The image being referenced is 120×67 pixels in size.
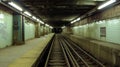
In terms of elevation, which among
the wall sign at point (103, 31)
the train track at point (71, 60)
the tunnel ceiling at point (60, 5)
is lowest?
the train track at point (71, 60)

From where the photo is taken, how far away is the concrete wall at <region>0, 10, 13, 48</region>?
12547mm

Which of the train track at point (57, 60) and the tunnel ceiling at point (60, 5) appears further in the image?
the tunnel ceiling at point (60, 5)

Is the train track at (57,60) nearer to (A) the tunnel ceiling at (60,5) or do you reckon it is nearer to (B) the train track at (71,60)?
(B) the train track at (71,60)

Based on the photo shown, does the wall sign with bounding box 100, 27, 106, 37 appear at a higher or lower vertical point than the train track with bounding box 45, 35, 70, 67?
higher

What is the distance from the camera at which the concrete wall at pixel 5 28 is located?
12547 mm

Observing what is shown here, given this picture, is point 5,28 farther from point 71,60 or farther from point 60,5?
point 71,60

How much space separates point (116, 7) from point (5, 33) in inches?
318

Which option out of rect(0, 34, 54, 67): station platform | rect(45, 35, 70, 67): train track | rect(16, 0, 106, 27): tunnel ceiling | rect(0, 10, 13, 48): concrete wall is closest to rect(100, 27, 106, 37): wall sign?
rect(16, 0, 106, 27): tunnel ceiling

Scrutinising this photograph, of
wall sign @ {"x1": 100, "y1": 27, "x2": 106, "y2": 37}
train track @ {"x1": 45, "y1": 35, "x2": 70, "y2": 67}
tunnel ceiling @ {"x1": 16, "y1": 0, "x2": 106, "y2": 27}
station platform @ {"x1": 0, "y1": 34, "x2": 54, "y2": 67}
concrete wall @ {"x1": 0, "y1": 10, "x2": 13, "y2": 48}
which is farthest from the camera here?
wall sign @ {"x1": 100, "y1": 27, "x2": 106, "y2": 37}

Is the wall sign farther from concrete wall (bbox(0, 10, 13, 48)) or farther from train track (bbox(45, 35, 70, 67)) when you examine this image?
concrete wall (bbox(0, 10, 13, 48))

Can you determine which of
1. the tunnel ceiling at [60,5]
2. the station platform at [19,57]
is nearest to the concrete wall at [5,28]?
the station platform at [19,57]

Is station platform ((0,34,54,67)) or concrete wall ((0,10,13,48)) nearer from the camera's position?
station platform ((0,34,54,67))

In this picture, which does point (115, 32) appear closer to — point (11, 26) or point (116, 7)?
point (116, 7)

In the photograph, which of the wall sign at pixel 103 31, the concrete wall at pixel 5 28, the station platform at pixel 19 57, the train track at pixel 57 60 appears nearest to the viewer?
the station platform at pixel 19 57
